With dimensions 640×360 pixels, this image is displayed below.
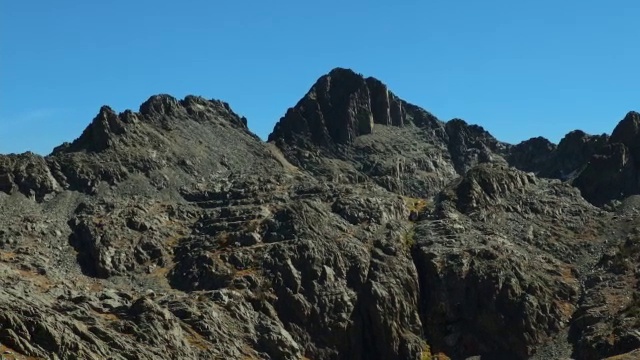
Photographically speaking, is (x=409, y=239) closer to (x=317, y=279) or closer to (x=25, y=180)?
(x=317, y=279)

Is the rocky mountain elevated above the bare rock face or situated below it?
below

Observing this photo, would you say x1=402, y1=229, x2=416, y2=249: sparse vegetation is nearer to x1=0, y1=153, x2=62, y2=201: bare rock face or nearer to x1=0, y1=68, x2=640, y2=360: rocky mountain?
x1=0, y1=68, x2=640, y2=360: rocky mountain

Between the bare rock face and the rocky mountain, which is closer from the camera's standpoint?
the rocky mountain

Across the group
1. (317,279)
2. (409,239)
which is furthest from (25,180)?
(409,239)

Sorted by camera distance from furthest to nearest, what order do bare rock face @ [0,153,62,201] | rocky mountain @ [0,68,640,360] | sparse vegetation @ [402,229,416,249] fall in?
sparse vegetation @ [402,229,416,249]
bare rock face @ [0,153,62,201]
rocky mountain @ [0,68,640,360]

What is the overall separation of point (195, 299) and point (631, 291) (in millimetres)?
89837

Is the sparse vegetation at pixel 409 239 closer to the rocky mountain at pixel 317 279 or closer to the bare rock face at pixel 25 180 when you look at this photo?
the rocky mountain at pixel 317 279

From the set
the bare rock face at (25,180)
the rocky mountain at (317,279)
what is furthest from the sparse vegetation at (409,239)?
the bare rock face at (25,180)

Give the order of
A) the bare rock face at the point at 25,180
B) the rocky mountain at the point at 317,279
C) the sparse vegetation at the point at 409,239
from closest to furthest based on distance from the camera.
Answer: the rocky mountain at the point at 317,279 < the bare rock face at the point at 25,180 < the sparse vegetation at the point at 409,239

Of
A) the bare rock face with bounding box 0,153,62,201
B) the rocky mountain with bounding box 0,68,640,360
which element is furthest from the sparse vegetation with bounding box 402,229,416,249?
the bare rock face with bounding box 0,153,62,201

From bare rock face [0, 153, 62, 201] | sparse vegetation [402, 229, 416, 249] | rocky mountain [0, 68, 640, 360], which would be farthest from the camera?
sparse vegetation [402, 229, 416, 249]

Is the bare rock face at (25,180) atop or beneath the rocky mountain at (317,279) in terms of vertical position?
atop

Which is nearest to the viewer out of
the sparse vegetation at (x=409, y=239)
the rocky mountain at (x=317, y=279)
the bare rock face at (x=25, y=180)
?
the rocky mountain at (x=317, y=279)

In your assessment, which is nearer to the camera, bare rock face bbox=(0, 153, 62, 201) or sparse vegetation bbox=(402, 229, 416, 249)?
bare rock face bbox=(0, 153, 62, 201)
